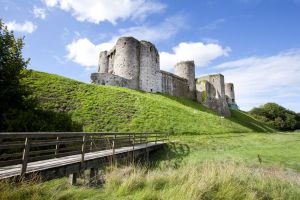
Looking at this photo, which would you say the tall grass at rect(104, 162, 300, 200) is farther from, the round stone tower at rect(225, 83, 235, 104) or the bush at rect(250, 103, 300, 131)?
the round stone tower at rect(225, 83, 235, 104)

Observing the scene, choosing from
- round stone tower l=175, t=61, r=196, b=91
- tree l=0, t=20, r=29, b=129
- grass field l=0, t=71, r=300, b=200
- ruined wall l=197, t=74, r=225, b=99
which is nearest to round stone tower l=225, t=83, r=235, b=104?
ruined wall l=197, t=74, r=225, b=99

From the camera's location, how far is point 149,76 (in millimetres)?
53156

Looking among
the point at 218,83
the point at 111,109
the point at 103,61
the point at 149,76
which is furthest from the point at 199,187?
the point at 218,83

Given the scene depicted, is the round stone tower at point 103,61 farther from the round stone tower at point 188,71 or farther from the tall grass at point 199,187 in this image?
the tall grass at point 199,187

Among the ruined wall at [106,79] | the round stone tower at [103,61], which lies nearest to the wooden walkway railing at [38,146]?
the ruined wall at [106,79]

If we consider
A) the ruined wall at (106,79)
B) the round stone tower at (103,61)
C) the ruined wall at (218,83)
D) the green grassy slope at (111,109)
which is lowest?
the green grassy slope at (111,109)

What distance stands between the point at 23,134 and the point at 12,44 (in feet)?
37.6

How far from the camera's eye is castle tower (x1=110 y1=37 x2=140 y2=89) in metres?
50.5

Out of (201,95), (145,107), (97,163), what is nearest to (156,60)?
(201,95)

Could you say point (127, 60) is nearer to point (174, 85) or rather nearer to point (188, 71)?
point (174, 85)

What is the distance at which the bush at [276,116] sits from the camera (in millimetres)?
70438

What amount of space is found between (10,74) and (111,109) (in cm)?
1918

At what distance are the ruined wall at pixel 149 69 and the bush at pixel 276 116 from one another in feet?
127

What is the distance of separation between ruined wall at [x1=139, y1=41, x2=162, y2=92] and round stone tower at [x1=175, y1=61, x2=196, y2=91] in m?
12.0
